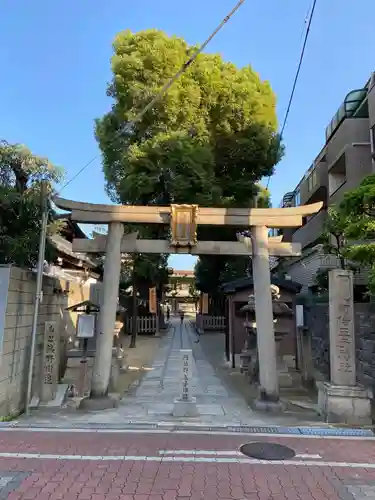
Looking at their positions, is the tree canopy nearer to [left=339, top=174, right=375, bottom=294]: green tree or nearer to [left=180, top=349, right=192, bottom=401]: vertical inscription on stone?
[left=180, top=349, right=192, bottom=401]: vertical inscription on stone

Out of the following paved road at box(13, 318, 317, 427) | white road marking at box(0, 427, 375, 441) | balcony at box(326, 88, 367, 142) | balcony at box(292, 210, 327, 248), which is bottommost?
paved road at box(13, 318, 317, 427)

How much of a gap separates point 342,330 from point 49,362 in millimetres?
6758

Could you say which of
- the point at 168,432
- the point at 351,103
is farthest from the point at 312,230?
the point at 168,432

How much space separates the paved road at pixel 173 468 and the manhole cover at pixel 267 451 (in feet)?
0.43

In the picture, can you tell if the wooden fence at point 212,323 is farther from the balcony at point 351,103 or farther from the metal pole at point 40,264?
the metal pole at point 40,264

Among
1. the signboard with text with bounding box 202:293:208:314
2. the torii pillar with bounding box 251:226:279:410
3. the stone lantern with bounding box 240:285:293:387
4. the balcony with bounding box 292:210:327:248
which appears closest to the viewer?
the torii pillar with bounding box 251:226:279:410

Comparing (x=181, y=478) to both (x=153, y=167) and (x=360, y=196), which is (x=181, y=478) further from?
(x=153, y=167)

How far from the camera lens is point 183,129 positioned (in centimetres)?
2038

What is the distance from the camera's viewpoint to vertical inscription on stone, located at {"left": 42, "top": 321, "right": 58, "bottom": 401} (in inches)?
381

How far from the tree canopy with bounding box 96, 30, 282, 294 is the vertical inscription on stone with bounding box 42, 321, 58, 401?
11335 mm

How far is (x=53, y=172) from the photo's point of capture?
908 centimetres

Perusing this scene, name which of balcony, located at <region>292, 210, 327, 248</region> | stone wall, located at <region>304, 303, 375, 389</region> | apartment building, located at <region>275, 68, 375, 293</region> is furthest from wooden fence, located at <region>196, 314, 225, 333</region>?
stone wall, located at <region>304, 303, 375, 389</region>

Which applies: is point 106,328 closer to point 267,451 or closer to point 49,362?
point 49,362

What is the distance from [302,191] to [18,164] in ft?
69.5
